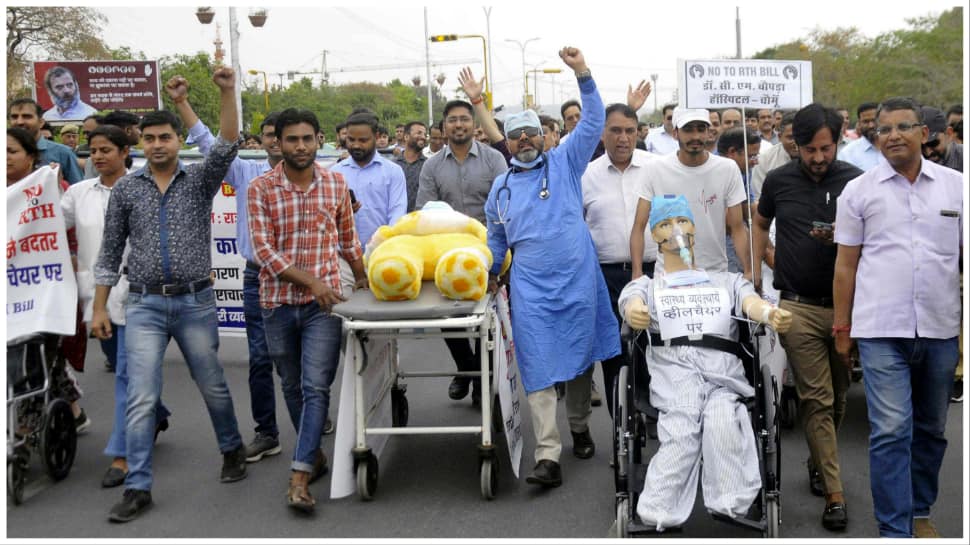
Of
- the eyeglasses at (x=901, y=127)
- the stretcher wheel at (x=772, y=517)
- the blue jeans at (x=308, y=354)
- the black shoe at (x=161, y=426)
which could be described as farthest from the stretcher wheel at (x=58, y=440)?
the eyeglasses at (x=901, y=127)

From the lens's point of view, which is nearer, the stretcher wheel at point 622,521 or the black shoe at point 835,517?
the stretcher wheel at point 622,521

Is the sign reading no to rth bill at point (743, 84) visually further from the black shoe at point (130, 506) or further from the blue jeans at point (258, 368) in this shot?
the black shoe at point (130, 506)

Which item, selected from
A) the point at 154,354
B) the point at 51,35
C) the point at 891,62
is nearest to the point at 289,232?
the point at 154,354

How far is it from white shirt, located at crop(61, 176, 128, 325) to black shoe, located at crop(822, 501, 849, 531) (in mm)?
4250

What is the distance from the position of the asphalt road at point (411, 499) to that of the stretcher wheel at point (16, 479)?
6 cm

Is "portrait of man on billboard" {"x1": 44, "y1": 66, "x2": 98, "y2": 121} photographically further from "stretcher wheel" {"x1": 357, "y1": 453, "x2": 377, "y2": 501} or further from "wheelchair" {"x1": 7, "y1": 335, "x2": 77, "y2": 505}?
"stretcher wheel" {"x1": 357, "y1": 453, "x2": 377, "y2": 501}

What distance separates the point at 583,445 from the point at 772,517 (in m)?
1.75

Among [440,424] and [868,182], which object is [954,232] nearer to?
[868,182]

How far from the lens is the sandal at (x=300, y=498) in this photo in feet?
17.3

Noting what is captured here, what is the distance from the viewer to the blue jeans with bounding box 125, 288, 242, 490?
5.32 meters

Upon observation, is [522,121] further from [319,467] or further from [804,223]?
[319,467]

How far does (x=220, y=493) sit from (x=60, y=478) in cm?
104

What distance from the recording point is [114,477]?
582cm

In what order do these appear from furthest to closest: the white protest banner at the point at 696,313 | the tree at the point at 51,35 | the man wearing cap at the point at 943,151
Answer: the tree at the point at 51,35, the man wearing cap at the point at 943,151, the white protest banner at the point at 696,313
